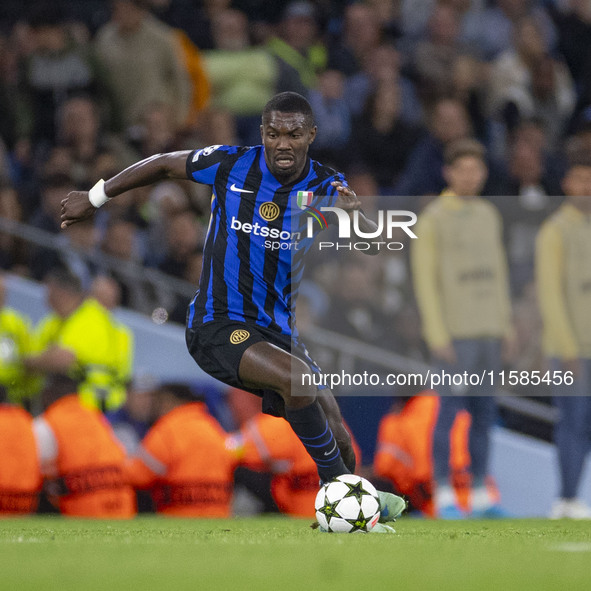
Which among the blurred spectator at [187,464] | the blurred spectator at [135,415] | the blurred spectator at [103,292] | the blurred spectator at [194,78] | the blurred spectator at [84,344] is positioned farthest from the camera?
the blurred spectator at [194,78]

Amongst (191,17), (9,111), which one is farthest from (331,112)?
(9,111)

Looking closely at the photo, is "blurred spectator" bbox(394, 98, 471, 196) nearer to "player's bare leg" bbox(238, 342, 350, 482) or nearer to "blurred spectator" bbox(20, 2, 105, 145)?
"blurred spectator" bbox(20, 2, 105, 145)

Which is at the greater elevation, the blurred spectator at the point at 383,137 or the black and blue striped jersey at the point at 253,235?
the blurred spectator at the point at 383,137

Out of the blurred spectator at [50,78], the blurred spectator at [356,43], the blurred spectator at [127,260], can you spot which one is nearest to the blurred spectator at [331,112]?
the blurred spectator at [356,43]

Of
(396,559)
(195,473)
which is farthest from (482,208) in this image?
(396,559)

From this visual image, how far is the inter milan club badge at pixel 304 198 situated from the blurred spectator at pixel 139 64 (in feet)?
16.6

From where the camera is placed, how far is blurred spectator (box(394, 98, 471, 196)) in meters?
10.2

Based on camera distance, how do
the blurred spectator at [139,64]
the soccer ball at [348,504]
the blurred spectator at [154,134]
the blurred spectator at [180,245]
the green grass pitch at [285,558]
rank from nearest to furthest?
the green grass pitch at [285,558], the soccer ball at [348,504], the blurred spectator at [180,245], the blurred spectator at [154,134], the blurred spectator at [139,64]

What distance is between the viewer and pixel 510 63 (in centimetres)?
1188

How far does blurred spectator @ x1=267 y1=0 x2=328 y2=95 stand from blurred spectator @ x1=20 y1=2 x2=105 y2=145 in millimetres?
1752

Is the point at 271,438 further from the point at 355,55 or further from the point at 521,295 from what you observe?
the point at 355,55

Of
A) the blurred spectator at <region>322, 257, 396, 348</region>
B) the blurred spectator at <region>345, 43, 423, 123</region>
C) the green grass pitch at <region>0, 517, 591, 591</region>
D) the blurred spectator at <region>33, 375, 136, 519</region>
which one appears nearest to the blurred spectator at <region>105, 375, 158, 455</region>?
the blurred spectator at <region>33, 375, 136, 519</region>

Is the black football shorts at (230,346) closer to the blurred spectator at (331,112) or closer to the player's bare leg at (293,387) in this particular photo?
the player's bare leg at (293,387)

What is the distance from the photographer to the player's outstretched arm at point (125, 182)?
605 cm
